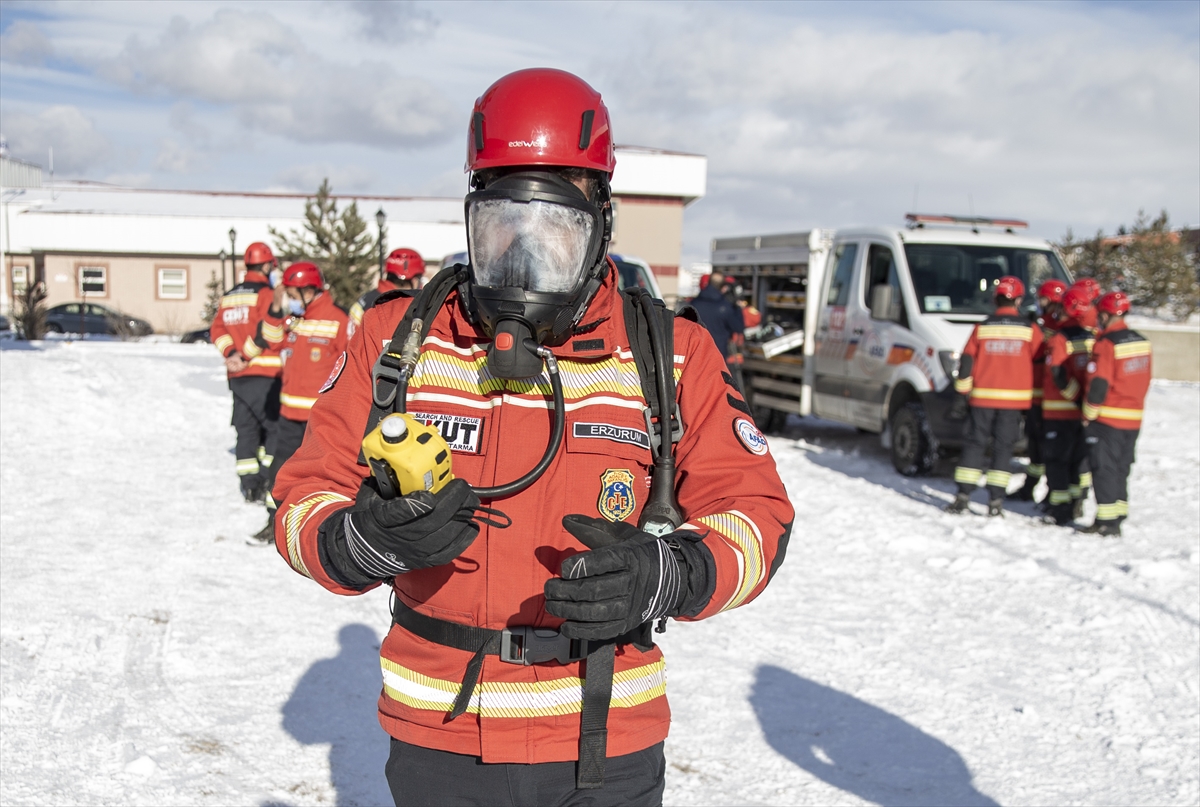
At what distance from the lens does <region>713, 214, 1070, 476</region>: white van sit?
1040 centimetres

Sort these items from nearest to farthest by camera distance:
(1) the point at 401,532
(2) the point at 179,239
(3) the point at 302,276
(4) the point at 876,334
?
(1) the point at 401,532 → (3) the point at 302,276 → (4) the point at 876,334 → (2) the point at 179,239

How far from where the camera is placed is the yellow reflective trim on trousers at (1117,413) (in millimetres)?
8281

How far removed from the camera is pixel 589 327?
2.12 meters

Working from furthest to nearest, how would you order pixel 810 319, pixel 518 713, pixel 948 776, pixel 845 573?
1. pixel 810 319
2. pixel 845 573
3. pixel 948 776
4. pixel 518 713

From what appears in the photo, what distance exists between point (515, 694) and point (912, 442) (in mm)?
9362

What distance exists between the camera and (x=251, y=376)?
8.33 meters

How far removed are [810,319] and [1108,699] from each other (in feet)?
26.8

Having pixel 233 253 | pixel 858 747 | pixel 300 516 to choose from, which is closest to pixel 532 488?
pixel 300 516

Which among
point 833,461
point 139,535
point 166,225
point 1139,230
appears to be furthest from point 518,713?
point 166,225

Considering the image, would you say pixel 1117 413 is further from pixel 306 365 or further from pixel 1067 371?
pixel 306 365

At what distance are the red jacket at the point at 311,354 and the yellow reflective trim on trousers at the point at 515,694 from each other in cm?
540

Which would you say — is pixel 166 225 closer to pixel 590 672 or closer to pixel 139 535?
pixel 139 535

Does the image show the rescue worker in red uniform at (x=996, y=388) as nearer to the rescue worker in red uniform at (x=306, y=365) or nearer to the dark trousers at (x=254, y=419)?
the rescue worker in red uniform at (x=306, y=365)

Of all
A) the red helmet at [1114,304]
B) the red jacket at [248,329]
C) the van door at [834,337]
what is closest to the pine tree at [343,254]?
the van door at [834,337]
